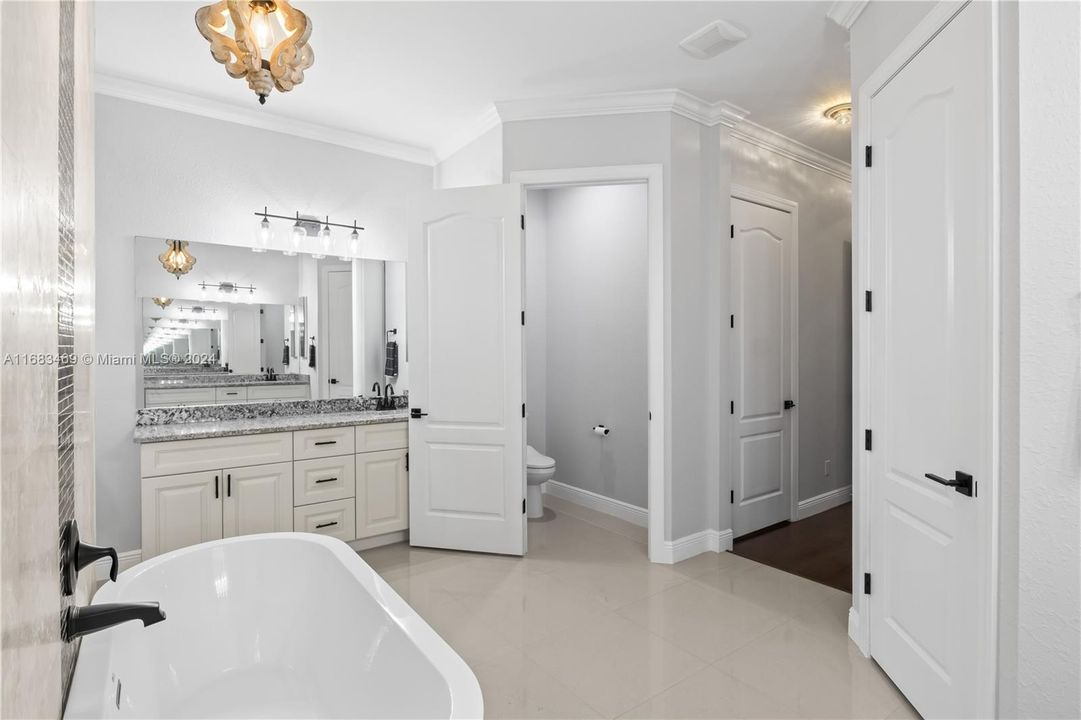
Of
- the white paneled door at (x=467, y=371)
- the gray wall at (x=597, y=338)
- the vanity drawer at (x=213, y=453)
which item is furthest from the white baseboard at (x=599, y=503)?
the vanity drawer at (x=213, y=453)

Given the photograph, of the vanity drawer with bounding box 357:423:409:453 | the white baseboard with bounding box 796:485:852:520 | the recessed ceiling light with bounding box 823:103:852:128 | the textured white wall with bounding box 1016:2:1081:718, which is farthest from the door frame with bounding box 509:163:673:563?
the textured white wall with bounding box 1016:2:1081:718

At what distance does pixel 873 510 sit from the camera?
87.7 inches

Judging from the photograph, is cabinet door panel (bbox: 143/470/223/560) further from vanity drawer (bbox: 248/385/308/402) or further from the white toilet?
the white toilet

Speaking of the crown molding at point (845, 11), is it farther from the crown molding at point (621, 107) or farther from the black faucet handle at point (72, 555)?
the black faucet handle at point (72, 555)

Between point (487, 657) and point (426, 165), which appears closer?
point (487, 657)

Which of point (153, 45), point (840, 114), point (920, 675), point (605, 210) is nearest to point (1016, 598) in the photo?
point (920, 675)

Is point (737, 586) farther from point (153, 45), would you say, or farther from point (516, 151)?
point (153, 45)

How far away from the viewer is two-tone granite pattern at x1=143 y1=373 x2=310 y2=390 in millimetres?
3188

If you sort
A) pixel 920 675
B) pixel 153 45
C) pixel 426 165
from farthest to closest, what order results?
1. pixel 426 165
2. pixel 153 45
3. pixel 920 675

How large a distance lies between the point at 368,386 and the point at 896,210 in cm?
320

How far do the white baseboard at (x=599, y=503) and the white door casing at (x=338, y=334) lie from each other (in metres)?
1.90

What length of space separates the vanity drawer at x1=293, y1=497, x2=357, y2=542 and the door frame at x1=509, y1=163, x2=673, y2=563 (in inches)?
71.5

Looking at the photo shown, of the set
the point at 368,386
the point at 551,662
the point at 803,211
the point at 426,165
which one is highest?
the point at 426,165

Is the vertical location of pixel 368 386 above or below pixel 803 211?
below
